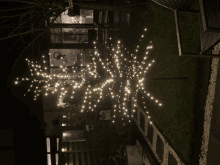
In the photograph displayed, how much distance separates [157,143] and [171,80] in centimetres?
199

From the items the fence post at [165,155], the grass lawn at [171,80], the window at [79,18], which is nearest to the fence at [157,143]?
the fence post at [165,155]

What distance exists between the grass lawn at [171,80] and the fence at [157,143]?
0.14 metres

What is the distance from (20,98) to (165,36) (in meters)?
5.75

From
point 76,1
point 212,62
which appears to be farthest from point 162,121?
point 76,1

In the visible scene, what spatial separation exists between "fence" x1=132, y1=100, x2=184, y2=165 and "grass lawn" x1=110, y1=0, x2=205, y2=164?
0.14 metres

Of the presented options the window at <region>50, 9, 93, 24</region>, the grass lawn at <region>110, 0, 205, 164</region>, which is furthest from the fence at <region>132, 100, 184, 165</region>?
the window at <region>50, 9, 93, 24</region>

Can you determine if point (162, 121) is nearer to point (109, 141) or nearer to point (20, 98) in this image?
point (109, 141)

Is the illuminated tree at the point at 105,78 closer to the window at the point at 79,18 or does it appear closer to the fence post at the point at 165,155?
the window at the point at 79,18

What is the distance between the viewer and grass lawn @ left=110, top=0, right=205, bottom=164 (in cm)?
420

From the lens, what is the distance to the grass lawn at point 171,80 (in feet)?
13.8

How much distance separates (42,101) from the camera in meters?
7.00

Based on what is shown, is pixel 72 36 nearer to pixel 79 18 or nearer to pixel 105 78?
pixel 79 18

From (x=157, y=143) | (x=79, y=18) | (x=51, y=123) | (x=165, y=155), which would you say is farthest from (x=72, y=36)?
(x=165, y=155)

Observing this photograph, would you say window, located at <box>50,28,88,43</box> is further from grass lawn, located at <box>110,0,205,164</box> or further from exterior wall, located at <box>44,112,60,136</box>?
exterior wall, located at <box>44,112,60,136</box>
